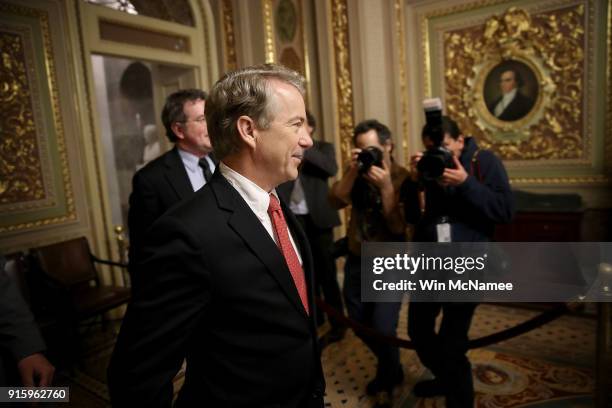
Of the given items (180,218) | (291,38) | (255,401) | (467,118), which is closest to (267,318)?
(255,401)

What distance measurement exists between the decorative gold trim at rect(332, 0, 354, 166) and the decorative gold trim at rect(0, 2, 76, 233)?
2.62m

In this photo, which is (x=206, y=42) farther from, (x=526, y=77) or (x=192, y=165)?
(x=526, y=77)

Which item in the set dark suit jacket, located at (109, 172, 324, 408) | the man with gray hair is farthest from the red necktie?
dark suit jacket, located at (109, 172, 324, 408)

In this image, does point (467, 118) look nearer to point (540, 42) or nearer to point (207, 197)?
point (540, 42)

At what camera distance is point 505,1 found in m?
3.91

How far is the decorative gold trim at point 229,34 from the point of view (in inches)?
199

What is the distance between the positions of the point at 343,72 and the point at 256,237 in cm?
368

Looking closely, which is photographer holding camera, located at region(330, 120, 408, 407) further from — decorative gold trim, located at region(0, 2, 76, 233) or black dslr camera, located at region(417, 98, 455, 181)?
decorative gold trim, located at region(0, 2, 76, 233)

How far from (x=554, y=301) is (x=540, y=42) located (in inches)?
88.7

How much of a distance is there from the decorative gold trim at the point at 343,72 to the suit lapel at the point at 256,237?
348cm

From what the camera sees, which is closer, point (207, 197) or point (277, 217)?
point (207, 197)

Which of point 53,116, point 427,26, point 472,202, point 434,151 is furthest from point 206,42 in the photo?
point 472,202

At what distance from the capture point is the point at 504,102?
409 centimetres

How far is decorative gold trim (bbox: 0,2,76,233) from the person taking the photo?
3.54 metres
